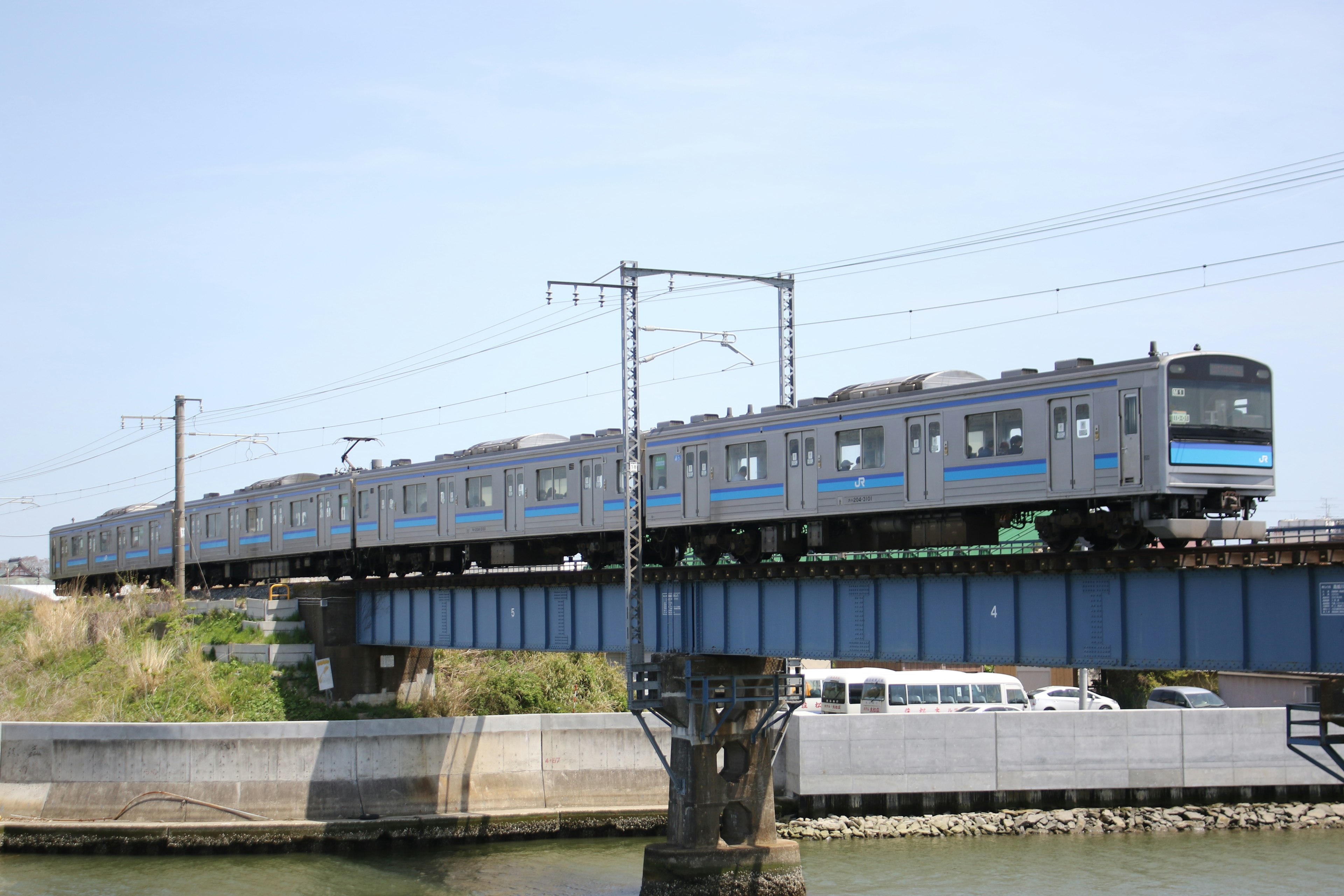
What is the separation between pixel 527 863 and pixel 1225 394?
1846 centimetres

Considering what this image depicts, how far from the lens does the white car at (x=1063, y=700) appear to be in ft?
132

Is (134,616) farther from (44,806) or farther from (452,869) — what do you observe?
(452,869)

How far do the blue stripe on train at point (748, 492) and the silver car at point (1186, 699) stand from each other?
59.4 ft

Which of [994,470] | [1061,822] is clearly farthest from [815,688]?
[994,470]

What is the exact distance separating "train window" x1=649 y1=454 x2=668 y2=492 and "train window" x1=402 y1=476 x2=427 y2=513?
9407 mm

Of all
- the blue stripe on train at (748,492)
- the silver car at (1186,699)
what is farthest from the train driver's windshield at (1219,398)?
the silver car at (1186,699)

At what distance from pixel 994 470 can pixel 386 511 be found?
2062 cm

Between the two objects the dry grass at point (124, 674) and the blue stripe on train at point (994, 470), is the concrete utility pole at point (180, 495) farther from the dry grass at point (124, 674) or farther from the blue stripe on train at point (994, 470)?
the blue stripe on train at point (994, 470)

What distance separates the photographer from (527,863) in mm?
30094

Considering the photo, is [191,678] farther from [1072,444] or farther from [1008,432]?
[1072,444]

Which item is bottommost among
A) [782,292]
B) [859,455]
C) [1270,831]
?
[1270,831]

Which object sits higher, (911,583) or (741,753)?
(911,583)

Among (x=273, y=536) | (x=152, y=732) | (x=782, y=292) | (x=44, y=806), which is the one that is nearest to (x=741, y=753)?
(x=782, y=292)

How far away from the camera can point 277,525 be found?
4334cm
